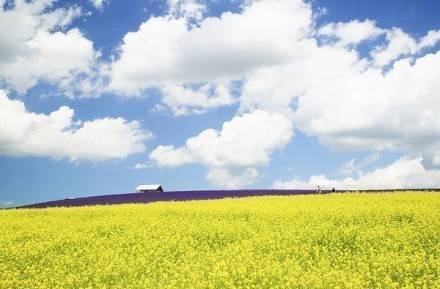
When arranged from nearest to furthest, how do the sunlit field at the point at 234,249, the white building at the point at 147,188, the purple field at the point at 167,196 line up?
1. the sunlit field at the point at 234,249
2. the purple field at the point at 167,196
3. the white building at the point at 147,188

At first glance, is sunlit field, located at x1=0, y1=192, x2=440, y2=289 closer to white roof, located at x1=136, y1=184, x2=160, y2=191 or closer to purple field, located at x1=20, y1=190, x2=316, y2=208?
purple field, located at x1=20, y1=190, x2=316, y2=208

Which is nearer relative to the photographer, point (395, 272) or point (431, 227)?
point (395, 272)

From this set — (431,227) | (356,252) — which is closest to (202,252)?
(356,252)


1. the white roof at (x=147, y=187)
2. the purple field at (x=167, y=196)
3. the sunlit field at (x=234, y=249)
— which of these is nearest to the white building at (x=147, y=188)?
the white roof at (x=147, y=187)

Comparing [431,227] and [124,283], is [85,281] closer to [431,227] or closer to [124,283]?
[124,283]

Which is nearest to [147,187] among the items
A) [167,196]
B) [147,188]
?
[147,188]

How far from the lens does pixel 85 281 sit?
39.5 feet

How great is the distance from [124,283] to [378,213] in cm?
1101

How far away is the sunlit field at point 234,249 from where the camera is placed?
1124cm

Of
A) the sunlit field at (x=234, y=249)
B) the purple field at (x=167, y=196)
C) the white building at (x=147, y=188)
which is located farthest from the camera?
the white building at (x=147, y=188)

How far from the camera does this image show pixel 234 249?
1421 centimetres

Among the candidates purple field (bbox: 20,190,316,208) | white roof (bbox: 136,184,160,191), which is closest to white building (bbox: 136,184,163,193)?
white roof (bbox: 136,184,160,191)

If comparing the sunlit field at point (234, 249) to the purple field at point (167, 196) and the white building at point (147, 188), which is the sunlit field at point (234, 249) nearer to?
the purple field at point (167, 196)

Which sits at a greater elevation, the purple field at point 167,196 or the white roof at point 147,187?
the white roof at point 147,187
